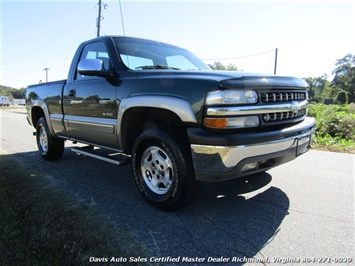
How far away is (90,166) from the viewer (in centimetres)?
488

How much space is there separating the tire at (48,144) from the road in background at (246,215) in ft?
2.25

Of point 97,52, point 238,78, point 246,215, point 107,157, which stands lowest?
point 246,215

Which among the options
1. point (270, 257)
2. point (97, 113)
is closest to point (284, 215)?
point (270, 257)

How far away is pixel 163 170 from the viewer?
2.91 m

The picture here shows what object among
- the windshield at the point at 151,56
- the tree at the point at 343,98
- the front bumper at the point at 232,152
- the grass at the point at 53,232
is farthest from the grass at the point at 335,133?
the tree at the point at 343,98

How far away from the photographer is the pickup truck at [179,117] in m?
2.37

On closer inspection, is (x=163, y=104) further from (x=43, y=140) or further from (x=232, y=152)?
(x=43, y=140)

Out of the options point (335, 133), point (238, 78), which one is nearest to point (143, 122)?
point (238, 78)

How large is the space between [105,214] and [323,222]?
2.21 m

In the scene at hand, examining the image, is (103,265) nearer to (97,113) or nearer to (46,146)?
(97,113)

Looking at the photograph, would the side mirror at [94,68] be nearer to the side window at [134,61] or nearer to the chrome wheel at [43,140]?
the side window at [134,61]

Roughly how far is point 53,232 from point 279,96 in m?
2.49

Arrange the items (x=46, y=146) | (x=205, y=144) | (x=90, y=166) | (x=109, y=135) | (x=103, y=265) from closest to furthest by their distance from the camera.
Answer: (x=103, y=265), (x=205, y=144), (x=109, y=135), (x=90, y=166), (x=46, y=146)

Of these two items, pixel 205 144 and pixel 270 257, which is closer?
pixel 270 257
